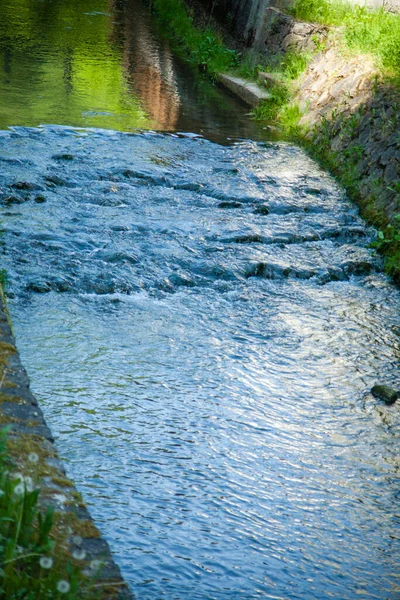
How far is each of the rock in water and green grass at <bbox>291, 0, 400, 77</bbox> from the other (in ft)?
18.4

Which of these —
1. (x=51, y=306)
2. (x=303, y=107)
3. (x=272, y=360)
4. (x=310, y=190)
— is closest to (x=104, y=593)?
(x=272, y=360)

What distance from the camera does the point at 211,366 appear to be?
15.9 feet

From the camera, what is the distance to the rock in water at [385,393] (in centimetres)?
464

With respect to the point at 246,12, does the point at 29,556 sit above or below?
below

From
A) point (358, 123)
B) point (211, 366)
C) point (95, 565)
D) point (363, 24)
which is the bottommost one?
point (211, 366)

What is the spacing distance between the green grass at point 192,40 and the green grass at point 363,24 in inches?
74.9

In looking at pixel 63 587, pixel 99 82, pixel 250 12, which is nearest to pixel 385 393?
pixel 63 587

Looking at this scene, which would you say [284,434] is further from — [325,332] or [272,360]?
[325,332]

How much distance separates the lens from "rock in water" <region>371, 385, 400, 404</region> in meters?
4.64

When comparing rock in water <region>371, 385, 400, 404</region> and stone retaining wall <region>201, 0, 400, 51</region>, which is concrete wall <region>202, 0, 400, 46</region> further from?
rock in water <region>371, 385, 400, 404</region>

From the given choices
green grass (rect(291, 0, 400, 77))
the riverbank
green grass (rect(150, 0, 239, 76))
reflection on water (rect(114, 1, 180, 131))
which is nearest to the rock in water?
the riverbank

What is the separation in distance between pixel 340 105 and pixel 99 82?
4.18 meters

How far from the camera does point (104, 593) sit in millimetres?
2238

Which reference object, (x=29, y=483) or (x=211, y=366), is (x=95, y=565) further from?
(x=211, y=366)
